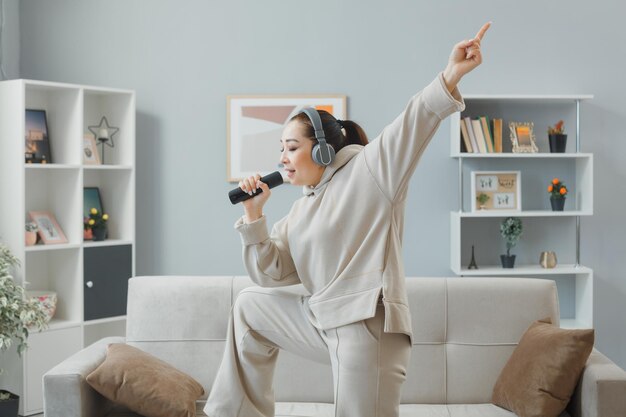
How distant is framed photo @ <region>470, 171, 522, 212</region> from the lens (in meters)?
4.43

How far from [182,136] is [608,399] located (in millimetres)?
2962

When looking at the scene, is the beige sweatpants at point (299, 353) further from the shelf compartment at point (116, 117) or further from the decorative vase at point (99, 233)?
the shelf compartment at point (116, 117)

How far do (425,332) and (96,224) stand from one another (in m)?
2.22

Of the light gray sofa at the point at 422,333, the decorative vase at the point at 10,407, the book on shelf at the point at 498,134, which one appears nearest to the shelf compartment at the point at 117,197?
the decorative vase at the point at 10,407

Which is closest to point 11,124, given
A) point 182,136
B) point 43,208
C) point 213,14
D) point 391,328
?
point 43,208

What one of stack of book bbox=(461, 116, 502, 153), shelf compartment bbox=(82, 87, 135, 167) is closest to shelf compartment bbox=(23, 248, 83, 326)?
shelf compartment bbox=(82, 87, 135, 167)

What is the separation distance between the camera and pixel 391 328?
6.80 feet

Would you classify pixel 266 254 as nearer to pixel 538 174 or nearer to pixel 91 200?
pixel 91 200

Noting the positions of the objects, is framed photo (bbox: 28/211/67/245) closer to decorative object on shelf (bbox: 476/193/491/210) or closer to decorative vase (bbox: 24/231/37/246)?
decorative vase (bbox: 24/231/37/246)

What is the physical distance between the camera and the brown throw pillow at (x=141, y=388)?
8.78 feet

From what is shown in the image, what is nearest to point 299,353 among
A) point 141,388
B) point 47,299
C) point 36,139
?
point 141,388

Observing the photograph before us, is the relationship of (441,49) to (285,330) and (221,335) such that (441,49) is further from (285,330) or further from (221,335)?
(285,330)

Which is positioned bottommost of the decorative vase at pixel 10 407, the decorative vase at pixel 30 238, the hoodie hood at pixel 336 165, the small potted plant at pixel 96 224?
the decorative vase at pixel 10 407

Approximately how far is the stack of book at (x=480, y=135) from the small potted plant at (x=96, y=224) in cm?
208
